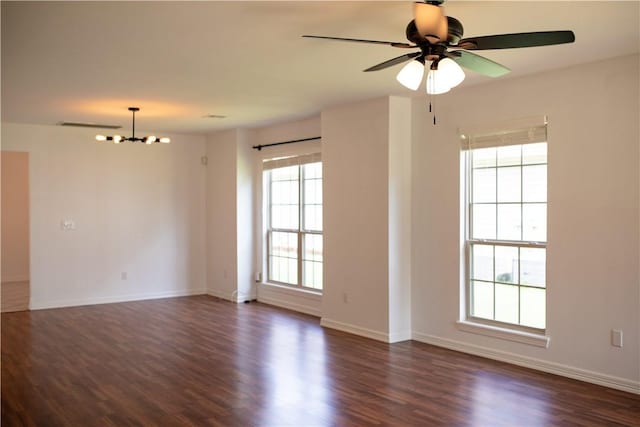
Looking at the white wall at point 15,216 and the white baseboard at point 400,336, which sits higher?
the white wall at point 15,216

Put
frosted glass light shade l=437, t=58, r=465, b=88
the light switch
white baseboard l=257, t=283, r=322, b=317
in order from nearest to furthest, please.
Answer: frosted glass light shade l=437, t=58, r=465, b=88
white baseboard l=257, t=283, r=322, b=317
the light switch

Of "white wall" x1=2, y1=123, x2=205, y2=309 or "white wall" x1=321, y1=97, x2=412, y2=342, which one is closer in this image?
"white wall" x1=321, y1=97, x2=412, y2=342

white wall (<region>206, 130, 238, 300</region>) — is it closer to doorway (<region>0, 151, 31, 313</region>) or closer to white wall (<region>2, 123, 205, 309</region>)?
white wall (<region>2, 123, 205, 309</region>)

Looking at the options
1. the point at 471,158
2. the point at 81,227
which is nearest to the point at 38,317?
the point at 81,227

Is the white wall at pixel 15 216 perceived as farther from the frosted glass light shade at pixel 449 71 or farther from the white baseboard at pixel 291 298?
the frosted glass light shade at pixel 449 71

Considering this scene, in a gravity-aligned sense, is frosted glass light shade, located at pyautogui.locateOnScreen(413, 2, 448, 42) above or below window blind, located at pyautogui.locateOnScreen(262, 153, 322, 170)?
above

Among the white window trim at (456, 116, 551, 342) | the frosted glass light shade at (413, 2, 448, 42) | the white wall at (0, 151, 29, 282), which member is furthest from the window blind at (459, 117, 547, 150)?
the white wall at (0, 151, 29, 282)

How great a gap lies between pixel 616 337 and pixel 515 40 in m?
2.76

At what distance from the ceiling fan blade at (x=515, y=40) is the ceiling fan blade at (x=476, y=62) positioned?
14 cm

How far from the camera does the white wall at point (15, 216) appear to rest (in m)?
10.5

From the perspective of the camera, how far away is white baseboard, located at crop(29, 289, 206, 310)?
7863 millimetres

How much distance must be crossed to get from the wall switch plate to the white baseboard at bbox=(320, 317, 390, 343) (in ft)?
7.20

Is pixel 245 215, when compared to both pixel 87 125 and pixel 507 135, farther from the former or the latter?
pixel 507 135

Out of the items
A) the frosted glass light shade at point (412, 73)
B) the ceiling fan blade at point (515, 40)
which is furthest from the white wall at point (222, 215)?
the ceiling fan blade at point (515, 40)
